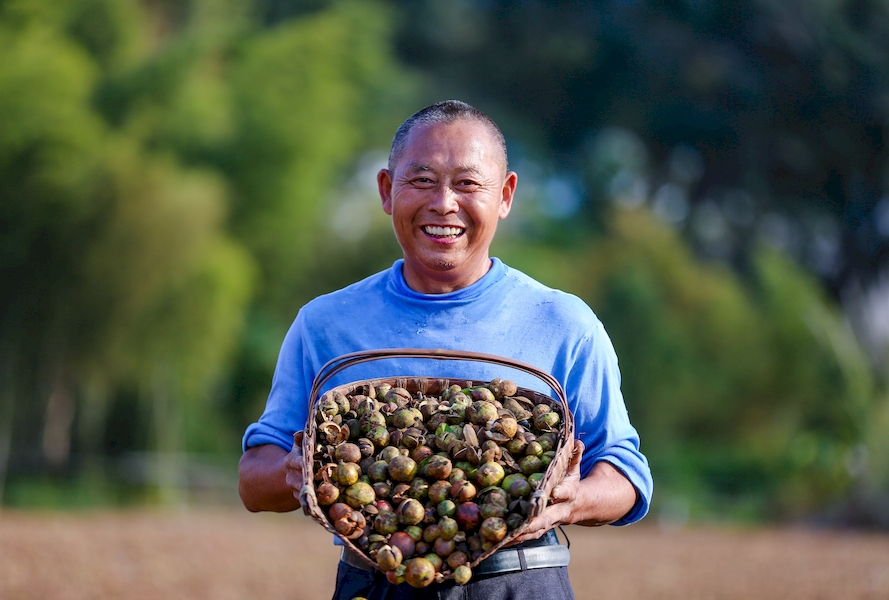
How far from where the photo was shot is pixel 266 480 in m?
1.90

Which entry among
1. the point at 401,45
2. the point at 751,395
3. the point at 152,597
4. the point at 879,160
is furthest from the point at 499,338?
the point at 401,45

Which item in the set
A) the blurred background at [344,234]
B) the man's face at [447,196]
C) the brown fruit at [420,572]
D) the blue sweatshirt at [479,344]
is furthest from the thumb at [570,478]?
the blurred background at [344,234]

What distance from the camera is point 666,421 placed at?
40.2ft

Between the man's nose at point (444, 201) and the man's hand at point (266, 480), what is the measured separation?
54cm

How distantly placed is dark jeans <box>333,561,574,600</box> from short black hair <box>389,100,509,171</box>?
2.60 feet

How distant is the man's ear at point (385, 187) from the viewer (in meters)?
2.03

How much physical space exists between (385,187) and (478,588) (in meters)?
0.82

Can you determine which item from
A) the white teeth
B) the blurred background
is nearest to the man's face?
the white teeth

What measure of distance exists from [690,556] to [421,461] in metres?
6.71

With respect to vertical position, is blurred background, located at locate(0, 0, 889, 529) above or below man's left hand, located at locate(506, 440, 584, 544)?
above

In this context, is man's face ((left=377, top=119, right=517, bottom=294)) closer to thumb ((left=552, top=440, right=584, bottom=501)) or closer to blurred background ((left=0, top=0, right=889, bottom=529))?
thumb ((left=552, top=440, right=584, bottom=501))

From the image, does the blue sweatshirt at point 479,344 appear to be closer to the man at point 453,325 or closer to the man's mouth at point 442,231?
the man at point 453,325

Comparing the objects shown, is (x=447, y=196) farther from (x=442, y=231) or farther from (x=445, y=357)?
(x=445, y=357)

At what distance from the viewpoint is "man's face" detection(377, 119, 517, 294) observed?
191 centimetres
